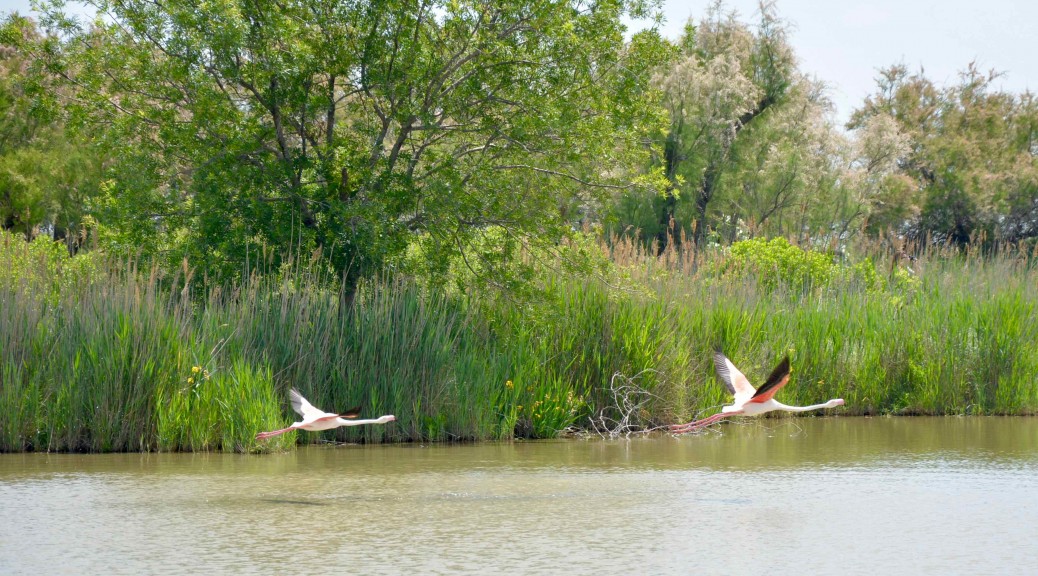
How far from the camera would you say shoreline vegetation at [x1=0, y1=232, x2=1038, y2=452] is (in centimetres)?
973

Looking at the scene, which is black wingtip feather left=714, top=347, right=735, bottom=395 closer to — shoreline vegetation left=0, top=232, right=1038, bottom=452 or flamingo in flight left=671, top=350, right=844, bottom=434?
flamingo in flight left=671, top=350, right=844, bottom=434

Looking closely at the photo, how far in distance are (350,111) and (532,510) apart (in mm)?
6458

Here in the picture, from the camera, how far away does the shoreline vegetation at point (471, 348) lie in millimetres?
9734

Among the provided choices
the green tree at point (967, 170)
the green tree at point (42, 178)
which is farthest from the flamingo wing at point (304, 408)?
the green tree at point (967, 170)

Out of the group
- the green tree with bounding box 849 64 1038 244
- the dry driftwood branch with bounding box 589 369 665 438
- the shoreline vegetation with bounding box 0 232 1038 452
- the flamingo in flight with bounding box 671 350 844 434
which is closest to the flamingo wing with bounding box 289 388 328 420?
the shoreline vegetation with bounding box 0 232 1038 452

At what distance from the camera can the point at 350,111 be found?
1222 cm

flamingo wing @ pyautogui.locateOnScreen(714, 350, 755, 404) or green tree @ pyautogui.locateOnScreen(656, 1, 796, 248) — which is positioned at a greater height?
green tree @ pyautogui.locateOnScreen(656, 1, 796, 248)

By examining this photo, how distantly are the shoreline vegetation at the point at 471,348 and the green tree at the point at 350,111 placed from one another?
55 centimetres

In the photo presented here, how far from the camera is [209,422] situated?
975cm

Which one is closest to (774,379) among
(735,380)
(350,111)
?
(735,380)

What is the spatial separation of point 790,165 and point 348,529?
25435 millimetres

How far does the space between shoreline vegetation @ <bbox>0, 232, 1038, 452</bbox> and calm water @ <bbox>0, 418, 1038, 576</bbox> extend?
54 cm

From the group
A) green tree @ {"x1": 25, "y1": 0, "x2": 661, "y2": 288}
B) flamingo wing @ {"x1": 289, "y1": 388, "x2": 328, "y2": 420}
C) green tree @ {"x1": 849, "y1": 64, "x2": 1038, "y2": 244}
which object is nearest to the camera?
flamingo wing @ {"x1": 289, "y1": 388, "x2": 328, "y2": 420}

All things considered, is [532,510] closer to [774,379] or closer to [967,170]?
[774,379]
